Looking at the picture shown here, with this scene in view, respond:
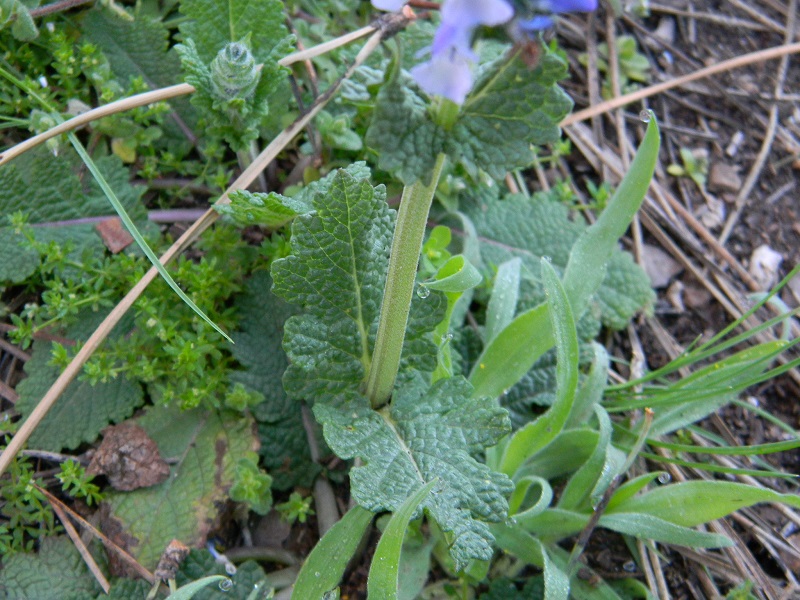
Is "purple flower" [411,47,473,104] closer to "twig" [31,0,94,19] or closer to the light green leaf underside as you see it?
the light green leaf underside

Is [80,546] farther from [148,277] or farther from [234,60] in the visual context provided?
[234,60]

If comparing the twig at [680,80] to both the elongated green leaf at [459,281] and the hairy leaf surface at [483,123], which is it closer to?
the elongated green leaf at [459,281]

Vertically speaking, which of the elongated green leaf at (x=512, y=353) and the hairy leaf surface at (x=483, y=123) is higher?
the hairy leaf surface at (x=483, y=123)

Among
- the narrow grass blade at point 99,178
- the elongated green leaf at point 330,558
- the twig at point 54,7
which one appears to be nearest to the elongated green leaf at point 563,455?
the elongated green leaf at point 330,558

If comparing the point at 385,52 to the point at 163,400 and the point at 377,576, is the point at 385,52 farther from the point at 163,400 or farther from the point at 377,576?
the point at 377,576

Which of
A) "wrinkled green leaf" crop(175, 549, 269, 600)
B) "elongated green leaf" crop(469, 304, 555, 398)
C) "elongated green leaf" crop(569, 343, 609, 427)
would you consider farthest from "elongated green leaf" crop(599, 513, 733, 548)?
"wrinkled green leaf" crop(175, 549, 269, 600)

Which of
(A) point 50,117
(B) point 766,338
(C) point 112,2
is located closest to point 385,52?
(C) point 112,2
